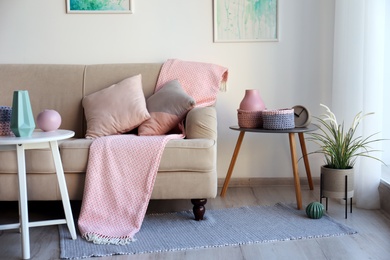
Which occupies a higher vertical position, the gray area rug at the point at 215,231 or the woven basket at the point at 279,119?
the woven basket at the point at 279,119

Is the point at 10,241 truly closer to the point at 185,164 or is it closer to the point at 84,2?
the point at 185,164

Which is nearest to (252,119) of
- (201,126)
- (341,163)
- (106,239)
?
(201,126)

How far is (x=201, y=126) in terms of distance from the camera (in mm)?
2486

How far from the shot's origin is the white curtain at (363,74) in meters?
2.63

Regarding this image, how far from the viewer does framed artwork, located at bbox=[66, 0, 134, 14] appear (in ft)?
10.6

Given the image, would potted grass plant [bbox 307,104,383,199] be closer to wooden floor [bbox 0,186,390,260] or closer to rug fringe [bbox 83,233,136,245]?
wooden floor [bbox 0,186,390,260]

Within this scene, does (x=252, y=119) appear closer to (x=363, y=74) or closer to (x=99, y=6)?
(x=363, y=74)

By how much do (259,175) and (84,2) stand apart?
5.69 ft

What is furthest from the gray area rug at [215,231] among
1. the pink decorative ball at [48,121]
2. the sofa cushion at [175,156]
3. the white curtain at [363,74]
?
the pink decorative ball at [48,121]

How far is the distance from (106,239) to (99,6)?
1.74 m

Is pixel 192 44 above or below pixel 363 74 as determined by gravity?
above

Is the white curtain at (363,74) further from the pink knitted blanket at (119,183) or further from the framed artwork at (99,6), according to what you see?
the framed artwork at (99,6)

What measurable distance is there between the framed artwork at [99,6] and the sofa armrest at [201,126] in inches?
43.8

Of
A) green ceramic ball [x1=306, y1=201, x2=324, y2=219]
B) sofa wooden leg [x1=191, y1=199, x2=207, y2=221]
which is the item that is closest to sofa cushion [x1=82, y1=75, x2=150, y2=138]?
sofa wooden leg [x1=191, y1=199, x2=207, y2=221]
